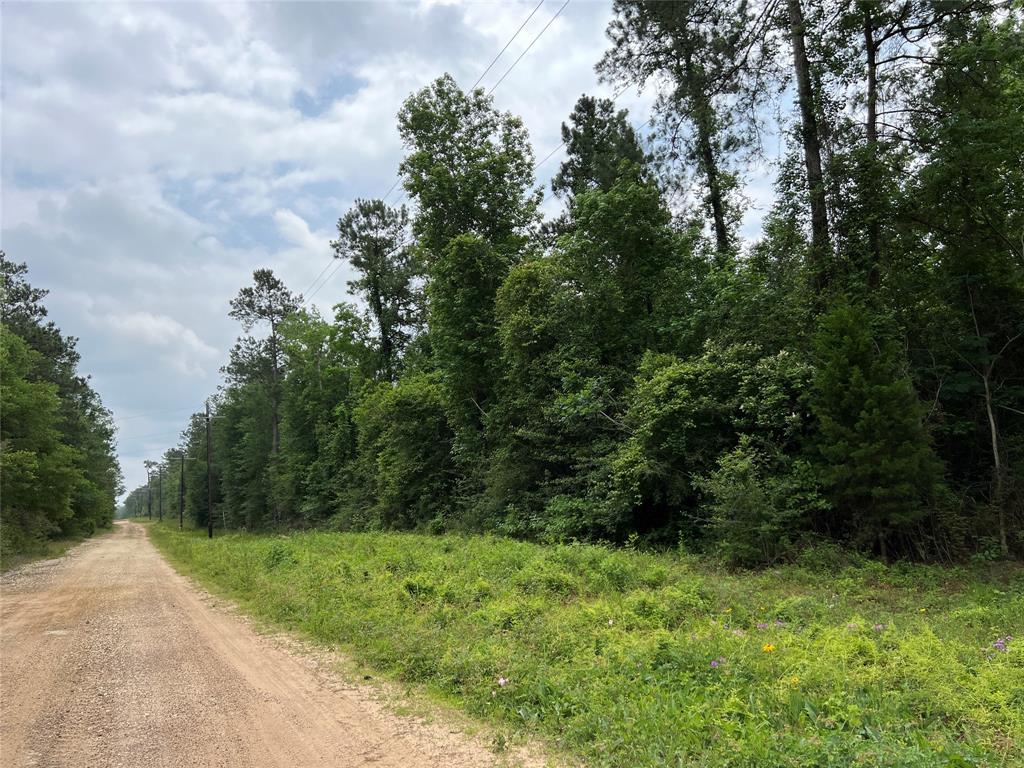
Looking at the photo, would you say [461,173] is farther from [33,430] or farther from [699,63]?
[33,430]

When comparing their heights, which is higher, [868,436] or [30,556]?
[868,436]

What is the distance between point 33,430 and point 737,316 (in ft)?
107

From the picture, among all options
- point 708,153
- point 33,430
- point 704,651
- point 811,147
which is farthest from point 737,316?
point 33,430

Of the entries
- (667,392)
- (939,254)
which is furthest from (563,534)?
(939,254)

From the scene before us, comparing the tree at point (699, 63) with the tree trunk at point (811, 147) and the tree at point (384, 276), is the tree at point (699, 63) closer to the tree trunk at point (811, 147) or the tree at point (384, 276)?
the tree trunk at point (811, 147)

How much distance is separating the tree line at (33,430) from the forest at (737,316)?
0.54 meters

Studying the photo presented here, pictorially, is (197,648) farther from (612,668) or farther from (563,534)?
(563,534)

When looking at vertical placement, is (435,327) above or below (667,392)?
above

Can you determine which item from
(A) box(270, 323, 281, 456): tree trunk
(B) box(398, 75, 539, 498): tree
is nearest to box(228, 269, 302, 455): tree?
(A) box(270, 323, 281, 456): tree trunk

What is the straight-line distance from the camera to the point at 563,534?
14625mm

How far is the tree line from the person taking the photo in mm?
25281

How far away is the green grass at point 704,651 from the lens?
3.83m

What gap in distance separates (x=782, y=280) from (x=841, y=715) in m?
11.6

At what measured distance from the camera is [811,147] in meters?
13.3
